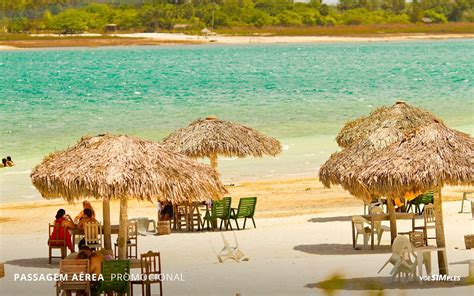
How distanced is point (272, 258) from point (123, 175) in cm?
226

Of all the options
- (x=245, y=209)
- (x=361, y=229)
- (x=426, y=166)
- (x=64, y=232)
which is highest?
(x=426, y=166)

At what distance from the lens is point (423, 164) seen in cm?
1228

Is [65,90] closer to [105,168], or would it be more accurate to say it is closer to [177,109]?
[177,109]

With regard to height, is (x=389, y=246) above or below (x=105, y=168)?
below

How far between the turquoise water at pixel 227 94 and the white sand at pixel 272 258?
7042 mm

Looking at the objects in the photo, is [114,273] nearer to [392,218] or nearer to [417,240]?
[417,240]

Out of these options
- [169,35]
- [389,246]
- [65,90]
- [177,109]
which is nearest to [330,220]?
[389,246]

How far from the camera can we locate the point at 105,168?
42.0 feet

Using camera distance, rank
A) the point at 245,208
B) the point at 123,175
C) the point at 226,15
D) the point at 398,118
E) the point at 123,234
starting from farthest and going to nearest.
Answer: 1. the point at 226,15
2. the point at 398,118
3. the point at 245,208
4. the point at 123,234
5. the point at 123,175

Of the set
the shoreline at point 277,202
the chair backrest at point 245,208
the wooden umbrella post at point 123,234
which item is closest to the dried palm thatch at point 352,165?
the chair backrest at point 245,208

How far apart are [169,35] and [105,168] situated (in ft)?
460

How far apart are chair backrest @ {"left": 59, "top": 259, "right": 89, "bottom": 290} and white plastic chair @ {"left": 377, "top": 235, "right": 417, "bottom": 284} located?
3.12m

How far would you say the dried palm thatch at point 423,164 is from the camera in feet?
40.1

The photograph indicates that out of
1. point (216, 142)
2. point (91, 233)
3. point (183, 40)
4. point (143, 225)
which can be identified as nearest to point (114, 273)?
point (91, 233)
